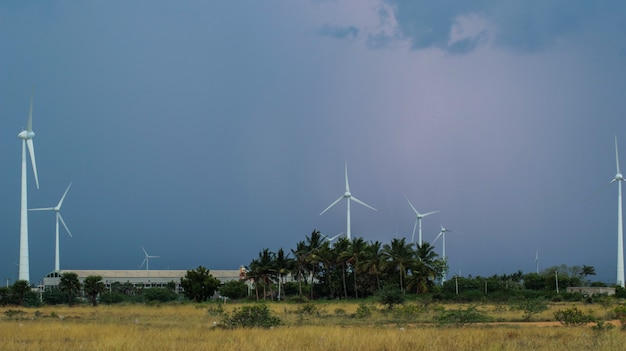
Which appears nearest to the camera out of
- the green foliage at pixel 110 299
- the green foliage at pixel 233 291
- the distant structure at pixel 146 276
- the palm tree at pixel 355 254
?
the green foliage at pixel 110 299

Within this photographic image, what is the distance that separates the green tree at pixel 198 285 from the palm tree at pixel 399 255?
21.5 metres

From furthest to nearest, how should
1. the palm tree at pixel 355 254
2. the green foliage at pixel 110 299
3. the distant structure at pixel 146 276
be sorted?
the distant structure at pixel 146 276
the palm tree at pixel 355 254
the green foliage at pixel 110 299

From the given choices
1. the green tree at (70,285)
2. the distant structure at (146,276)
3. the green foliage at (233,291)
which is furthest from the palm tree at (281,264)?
the distant structure at (146,276)

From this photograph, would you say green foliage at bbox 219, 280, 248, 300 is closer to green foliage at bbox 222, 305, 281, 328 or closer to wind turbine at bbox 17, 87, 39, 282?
wind turbine at bbox 17, 87, 39, 282

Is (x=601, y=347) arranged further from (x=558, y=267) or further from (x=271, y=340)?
(x=558, y=267)

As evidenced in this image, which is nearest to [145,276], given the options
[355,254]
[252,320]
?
[355,254]

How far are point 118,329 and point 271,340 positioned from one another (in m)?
8.55

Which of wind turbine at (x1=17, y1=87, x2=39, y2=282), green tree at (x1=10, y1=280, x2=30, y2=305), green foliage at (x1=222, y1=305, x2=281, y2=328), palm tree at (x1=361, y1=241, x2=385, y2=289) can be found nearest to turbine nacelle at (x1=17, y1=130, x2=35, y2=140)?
wind turbine at (x1=17, y1=87, x2=39, y2=282)

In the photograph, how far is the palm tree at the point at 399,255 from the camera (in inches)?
3337

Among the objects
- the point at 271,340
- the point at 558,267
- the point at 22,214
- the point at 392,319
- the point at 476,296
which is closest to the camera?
the point at 271,340

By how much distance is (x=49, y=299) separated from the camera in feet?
231

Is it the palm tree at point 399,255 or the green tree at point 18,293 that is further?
the palm tree at point 399,255

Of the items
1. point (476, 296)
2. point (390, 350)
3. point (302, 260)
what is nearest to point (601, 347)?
point (390, 350)

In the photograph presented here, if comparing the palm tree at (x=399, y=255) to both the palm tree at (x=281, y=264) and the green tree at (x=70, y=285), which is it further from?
the green tree at (x=70, y=285)
